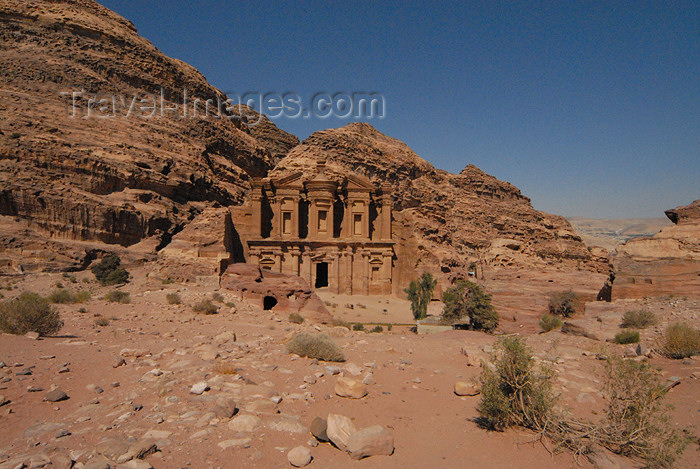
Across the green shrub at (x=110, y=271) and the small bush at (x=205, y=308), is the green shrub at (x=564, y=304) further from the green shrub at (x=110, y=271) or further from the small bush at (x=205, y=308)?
the green shrub at (x=110, y=271)

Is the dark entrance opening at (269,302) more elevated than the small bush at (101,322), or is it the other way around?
the small bush at (101,322)

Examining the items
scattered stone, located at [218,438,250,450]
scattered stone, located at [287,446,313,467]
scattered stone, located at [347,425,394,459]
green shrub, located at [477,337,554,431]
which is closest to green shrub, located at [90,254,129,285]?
scattered stone, located at [218,438,250,450]

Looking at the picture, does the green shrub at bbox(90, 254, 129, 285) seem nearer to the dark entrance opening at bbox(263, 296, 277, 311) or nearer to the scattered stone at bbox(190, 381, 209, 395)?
the dark entrance opening at bbox(263, 296, 277, 311)

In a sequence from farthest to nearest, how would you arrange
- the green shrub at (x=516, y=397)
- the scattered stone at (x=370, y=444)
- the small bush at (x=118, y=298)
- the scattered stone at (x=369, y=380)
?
the small bush at (x=118, y=298) < the scattered stone at (x=369, y=380) < the green shrub at (x=516, y=397) < the scattered stone at (x=370, y=444)

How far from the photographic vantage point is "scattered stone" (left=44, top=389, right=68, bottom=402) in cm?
580

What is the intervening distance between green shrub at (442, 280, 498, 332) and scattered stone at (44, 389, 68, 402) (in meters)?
13.0

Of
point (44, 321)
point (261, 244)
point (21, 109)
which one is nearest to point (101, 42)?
point (21, 109)

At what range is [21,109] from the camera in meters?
30.6

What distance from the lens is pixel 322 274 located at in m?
34.9

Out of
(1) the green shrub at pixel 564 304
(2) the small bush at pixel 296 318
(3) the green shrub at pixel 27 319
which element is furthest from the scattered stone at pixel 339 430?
(1) the green shrub at pixel 564 304

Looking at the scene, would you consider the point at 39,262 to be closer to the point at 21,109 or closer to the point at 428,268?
the point at 21,109

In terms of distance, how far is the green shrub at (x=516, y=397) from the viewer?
5693 millimetres

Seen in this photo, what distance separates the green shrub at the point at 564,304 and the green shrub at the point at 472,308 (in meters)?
2.15

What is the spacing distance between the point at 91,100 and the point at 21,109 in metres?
6.54
